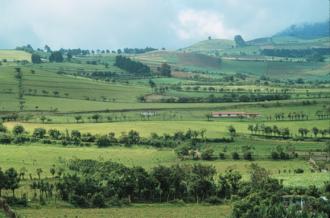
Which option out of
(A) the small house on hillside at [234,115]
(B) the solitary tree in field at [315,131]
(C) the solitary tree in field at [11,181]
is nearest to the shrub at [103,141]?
(C) the solitary tree in field at [11,181]

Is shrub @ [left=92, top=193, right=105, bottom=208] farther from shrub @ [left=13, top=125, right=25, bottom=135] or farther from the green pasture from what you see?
the green pasture

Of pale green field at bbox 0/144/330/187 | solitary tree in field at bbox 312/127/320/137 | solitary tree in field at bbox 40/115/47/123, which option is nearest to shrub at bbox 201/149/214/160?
pale green field at bbox 0/144/330/187

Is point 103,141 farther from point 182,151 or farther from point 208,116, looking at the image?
point 208,116

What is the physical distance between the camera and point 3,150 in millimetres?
90938

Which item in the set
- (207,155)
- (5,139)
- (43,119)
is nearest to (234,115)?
(43,119)

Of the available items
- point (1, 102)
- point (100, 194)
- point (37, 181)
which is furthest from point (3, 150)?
point (1, 102)

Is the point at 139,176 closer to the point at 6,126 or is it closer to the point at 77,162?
the point at 77,162

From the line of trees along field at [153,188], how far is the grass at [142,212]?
200 cm

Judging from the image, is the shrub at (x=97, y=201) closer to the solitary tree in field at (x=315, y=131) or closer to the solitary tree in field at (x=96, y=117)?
the solitary tree in field at (x=315, y=131)

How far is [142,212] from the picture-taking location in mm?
62719

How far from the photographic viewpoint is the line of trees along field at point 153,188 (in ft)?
210

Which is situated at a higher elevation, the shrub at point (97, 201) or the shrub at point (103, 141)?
the shrub at point (103, 141)

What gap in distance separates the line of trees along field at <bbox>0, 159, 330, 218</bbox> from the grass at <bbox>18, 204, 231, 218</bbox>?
200 centimetres

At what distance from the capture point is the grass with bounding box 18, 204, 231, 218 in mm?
60094
